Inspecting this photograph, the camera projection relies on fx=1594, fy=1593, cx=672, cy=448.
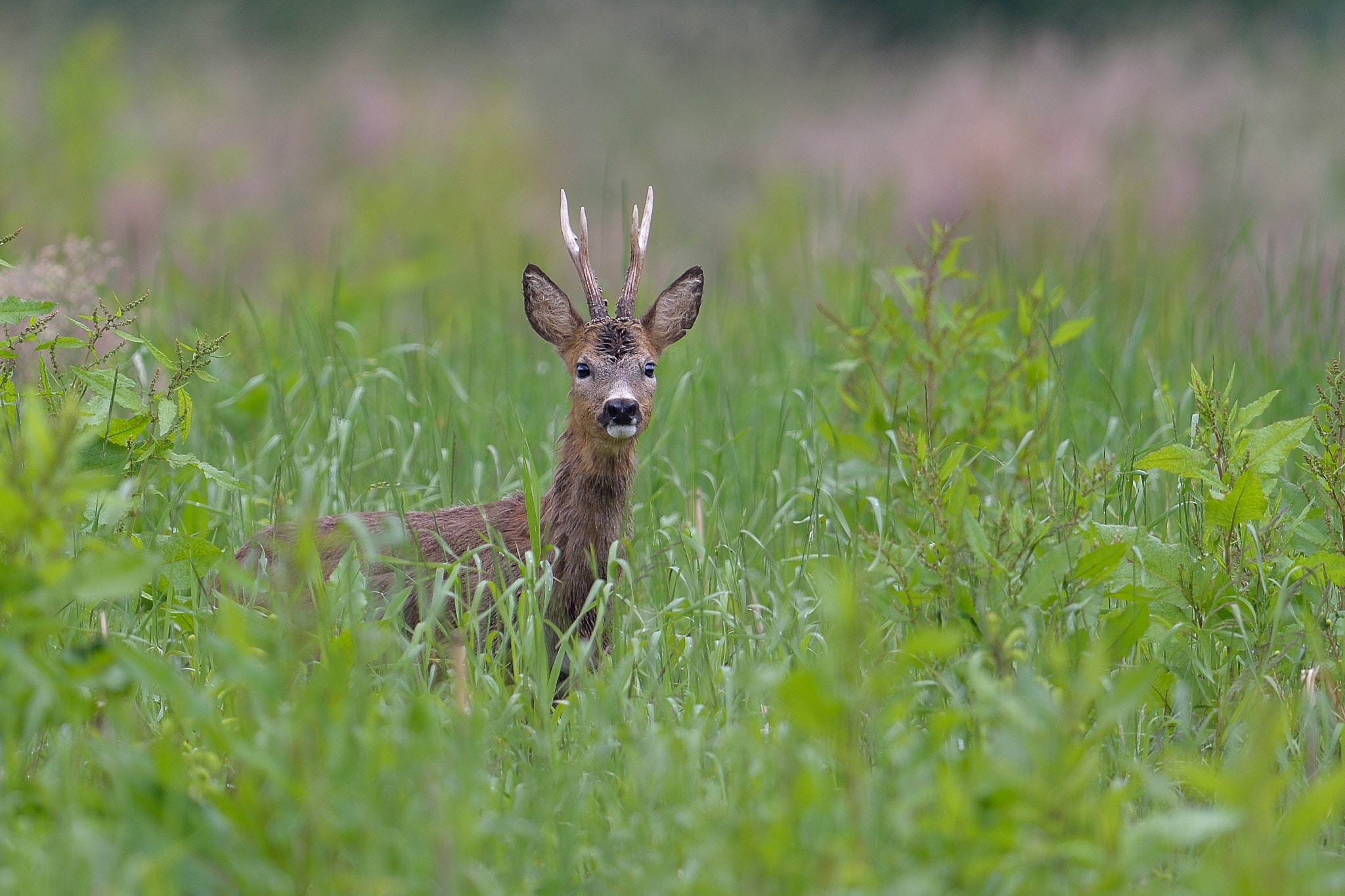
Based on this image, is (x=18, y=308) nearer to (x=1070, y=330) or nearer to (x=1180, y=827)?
(x=1180, y=827)

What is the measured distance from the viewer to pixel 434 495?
15.7 ft

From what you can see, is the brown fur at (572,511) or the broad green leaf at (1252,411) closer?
the broad green leaf at (1252,411)

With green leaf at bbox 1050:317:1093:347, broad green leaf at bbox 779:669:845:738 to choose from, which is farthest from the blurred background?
broad green leaf at bbox 779:669:845:738

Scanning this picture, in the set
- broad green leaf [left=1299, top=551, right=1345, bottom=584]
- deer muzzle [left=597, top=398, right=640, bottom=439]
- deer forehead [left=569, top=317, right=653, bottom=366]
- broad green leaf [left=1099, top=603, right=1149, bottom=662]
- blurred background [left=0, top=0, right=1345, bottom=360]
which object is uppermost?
deer forehead [left=569, top=317, right=653, bottom=366]

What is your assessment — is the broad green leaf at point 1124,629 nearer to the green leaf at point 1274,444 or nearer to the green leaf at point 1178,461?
the green leaf at point 1178,461

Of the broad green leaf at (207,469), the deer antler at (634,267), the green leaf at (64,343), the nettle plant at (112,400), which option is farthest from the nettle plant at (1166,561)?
the green leaf at (64,343)

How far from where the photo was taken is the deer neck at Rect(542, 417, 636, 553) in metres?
4.31

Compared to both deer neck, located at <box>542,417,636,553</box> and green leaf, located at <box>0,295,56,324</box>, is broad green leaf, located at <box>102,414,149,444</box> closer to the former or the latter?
green leaf, located at <box>0,295,56,324</box>

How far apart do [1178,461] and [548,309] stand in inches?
75.0

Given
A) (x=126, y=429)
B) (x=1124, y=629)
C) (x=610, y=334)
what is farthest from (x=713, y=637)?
(x=126, y=429)

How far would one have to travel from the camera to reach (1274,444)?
362 cm

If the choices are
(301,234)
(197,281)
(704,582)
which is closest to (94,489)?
(704,582)

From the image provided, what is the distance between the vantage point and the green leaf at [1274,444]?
3584 mm

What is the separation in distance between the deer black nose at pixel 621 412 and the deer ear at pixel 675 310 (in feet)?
1.61
